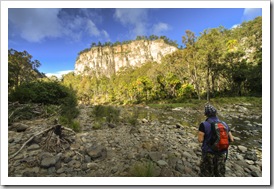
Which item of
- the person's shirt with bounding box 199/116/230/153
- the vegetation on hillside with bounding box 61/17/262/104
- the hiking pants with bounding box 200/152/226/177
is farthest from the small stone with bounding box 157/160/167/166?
the vegetation on hillside with bounding box 61/17/262/104

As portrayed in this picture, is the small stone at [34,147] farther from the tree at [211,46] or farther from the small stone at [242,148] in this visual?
the tree at [211,46]

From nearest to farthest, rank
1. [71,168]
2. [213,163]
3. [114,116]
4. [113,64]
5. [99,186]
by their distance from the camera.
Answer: [213,163] → [99,186] → [71,168] → [114,116] → [113,64]

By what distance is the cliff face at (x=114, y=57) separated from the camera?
345 feet

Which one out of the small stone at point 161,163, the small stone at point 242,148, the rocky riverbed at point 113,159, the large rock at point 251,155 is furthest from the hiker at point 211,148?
the small stone at point 242,148

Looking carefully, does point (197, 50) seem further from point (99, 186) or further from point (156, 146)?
point (99, 186)

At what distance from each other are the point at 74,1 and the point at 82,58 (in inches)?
4636

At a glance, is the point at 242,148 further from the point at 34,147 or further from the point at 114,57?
the point at 114,57

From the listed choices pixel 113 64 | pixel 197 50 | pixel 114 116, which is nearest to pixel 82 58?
pixel 113 64

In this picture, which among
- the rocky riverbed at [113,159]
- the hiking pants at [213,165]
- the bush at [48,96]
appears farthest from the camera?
the bush at [48,96]

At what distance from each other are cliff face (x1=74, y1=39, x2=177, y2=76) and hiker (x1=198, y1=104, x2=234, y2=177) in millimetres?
103369

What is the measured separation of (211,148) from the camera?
7.19ft

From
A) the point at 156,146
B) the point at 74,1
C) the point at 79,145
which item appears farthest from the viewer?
the point at 156,146

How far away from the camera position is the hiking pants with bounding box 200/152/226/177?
2256 millimetres

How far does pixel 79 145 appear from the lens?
147 inches
